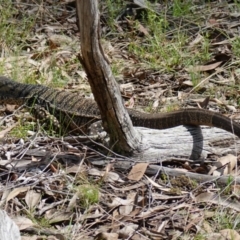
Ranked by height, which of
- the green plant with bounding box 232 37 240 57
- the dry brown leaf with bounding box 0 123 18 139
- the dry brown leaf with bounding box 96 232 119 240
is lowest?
the dry brown leaf with bounding box 96 232 119 240

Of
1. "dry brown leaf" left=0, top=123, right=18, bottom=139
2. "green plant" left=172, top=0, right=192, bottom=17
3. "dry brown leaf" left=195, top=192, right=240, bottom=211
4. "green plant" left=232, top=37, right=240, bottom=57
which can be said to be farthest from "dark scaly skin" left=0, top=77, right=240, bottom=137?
"green plant" left=172, top=0, right=192, bottom=17

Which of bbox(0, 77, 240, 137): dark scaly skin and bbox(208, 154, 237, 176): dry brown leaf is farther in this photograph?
bbox(0, 77, 240, 137): dark scaly skin

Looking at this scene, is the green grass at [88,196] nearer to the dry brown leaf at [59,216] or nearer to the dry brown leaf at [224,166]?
the dry brown leaf at [59,216]

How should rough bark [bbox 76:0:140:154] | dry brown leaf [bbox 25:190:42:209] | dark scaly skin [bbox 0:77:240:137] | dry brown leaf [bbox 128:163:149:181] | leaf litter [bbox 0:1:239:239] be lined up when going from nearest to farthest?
leaf litter [bbox 0:1:239:239], rough bark [bbox 76:0:140:154], dry brown leaf [bbox 25:190:42:209], dry brown leaf [bbox 128:163:149:181], dark scaly skin [bbox 0:77:240:137]

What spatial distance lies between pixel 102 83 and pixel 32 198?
98cm

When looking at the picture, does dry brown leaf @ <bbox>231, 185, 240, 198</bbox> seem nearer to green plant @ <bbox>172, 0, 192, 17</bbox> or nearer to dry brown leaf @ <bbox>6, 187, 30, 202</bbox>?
dry brown leaf @ <bbox>6, 187, 30, 202</bbox>

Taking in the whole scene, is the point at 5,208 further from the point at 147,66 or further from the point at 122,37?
the point at 122,37

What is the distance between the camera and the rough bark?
4539 mm

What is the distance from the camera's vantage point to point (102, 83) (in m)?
4.93

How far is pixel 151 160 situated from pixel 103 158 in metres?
0.38

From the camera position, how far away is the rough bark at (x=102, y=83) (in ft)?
14.9

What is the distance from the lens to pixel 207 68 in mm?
7285

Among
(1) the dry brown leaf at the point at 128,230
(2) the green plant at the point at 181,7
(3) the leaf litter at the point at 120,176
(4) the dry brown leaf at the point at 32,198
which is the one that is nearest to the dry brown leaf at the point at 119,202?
(3) the leaf litter at the point at 120,176

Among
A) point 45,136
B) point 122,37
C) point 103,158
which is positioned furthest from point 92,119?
point 122,37
